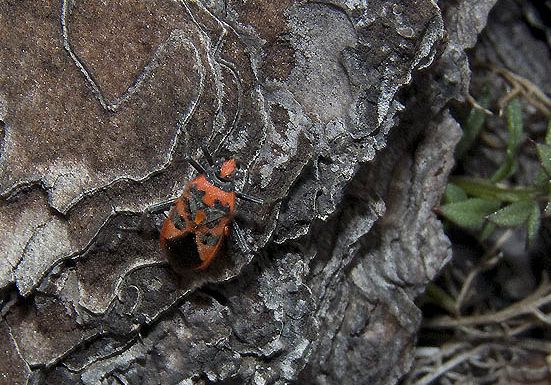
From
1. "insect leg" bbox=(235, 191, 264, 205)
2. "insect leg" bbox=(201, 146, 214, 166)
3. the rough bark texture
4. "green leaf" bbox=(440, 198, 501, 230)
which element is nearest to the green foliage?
"green leaf" bbox=(440, 198, 501, 230)

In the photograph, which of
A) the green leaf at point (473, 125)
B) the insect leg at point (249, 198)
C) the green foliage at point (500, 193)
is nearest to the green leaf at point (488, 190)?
the green foliage at point (500, 193)

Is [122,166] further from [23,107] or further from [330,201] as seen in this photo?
[330,201]

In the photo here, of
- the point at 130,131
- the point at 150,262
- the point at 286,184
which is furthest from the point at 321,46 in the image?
the point at 150,262

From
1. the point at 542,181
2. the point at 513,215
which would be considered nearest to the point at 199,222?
the point at 513,215

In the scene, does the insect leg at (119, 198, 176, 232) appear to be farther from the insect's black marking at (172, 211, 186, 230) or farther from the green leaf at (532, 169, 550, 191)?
the green leaf at (532, 169, 550, 191)

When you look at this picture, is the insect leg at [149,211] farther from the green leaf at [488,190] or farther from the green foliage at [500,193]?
the green leaf at [488,190]

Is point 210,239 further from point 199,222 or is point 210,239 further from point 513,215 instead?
point 513,215

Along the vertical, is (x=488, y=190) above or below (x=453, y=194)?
above
